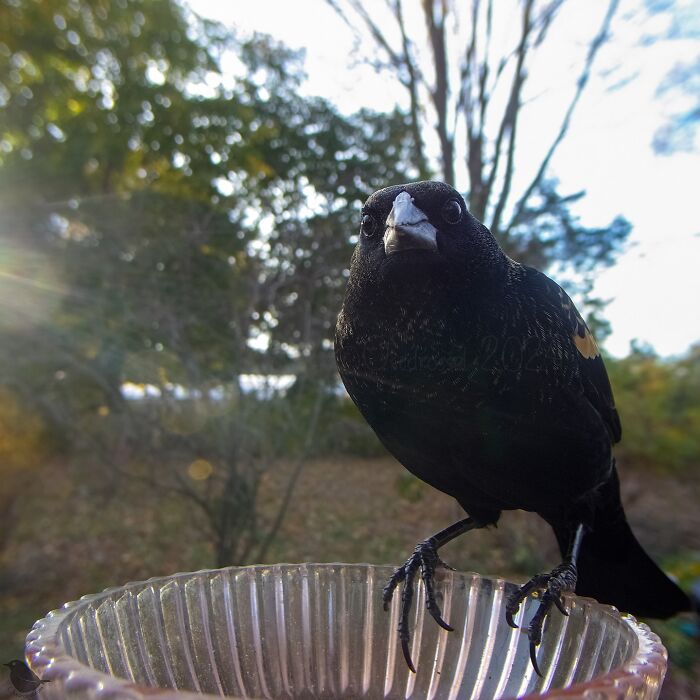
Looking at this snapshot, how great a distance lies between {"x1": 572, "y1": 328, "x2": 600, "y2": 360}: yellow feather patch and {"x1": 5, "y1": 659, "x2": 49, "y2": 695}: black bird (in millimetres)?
1181

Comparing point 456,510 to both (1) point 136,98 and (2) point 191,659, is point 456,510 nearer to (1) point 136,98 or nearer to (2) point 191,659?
(2) point 191,659

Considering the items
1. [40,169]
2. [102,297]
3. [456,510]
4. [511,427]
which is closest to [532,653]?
[511,427]

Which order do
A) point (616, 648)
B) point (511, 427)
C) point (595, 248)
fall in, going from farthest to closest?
point (595, 248) → point (511, 427) → point (616, 648)

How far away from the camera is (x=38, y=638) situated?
0.61m

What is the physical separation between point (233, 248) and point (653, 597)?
157 inches

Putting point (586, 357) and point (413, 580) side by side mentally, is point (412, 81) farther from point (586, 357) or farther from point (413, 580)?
point (413, 580)

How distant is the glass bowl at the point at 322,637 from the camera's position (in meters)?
0.77

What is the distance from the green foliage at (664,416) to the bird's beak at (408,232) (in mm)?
5533

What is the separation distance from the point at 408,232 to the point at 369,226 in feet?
0.82

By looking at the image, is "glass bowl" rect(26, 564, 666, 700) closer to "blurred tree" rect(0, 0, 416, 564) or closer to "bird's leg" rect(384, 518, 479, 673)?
"bird's leg" rect(384, 518, 479, 673)

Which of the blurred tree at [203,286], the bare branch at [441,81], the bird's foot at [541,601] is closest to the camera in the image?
the bird's foot at [541,601]

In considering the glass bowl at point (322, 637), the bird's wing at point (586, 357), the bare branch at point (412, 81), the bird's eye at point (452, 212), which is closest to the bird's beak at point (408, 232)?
the bird's eye at point (452, 212)

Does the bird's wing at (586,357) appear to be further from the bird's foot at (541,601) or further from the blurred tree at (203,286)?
the blurred tree at (203,286)

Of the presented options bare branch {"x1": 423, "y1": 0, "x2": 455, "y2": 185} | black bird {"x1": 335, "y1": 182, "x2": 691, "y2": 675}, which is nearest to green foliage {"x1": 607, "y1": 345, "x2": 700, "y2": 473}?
bare branch {"x1": 423, "y1": 0, "x2": 455, "y2": 185}
